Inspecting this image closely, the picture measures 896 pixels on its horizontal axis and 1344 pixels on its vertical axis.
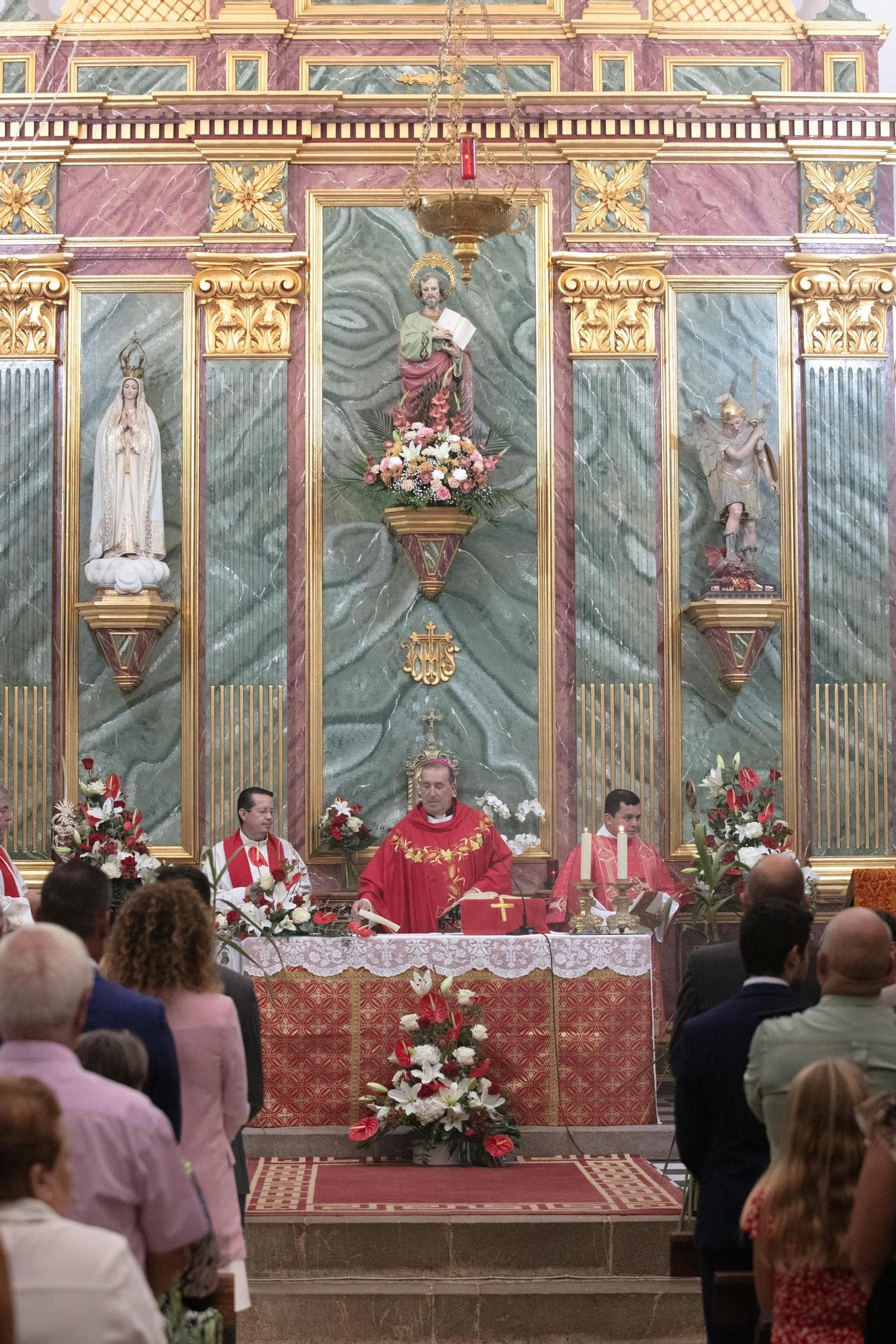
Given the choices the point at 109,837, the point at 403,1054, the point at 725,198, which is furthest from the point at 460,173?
the point at 403,1054

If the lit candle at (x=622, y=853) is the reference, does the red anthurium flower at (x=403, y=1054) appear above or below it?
below

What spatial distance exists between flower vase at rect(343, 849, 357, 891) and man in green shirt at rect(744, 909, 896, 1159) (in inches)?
288

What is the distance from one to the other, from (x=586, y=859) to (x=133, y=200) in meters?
5.42

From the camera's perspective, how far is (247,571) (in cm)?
1192

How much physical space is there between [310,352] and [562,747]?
2.95 metres

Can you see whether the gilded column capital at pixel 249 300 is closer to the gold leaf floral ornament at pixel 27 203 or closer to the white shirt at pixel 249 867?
the gold leaf floral ornament at pixel 27 203

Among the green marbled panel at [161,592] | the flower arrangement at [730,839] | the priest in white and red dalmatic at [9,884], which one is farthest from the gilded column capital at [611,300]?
the priest in white and red dalmatic at [9,884]

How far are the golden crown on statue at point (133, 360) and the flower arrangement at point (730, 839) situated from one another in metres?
4.31

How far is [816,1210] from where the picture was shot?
3820 mm

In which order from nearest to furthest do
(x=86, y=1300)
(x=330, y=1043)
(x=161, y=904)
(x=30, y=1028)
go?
(x=86, y=1300), (x=30, y=1028), (x=161, y=904), (x=330, y=1043)

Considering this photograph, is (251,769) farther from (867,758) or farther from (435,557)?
(867,758)

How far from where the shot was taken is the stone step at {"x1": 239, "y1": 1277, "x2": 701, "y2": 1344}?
7.07m

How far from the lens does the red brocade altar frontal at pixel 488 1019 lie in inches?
358

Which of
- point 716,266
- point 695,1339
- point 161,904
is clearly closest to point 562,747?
point 716,266
